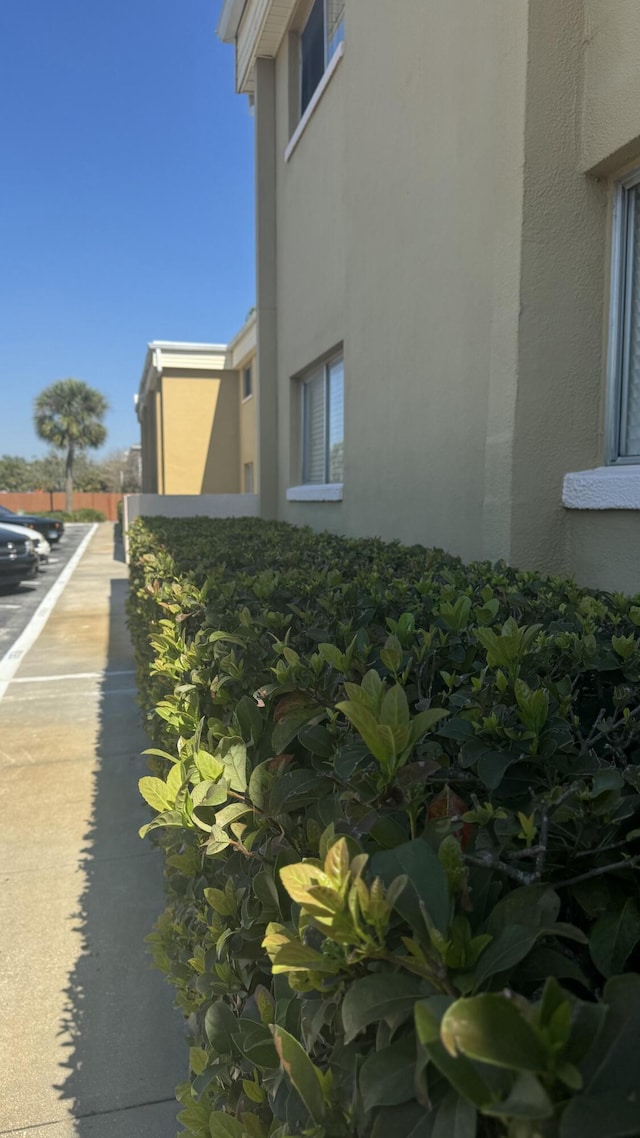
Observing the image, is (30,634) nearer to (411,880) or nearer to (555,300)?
(555,300)

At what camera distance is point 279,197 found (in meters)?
10.0

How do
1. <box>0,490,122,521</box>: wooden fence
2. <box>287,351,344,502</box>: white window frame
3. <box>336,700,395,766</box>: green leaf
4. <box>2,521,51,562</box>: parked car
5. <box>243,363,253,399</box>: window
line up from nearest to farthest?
<box>336,700,395,766</box>: green leaf, <box>287,351,344,502</box>: white window frame, <box>2,521,51,562</box>: parked car, <box>243,363,253,399</box>: window, <box>0,490,122,521</box>: wooden fence

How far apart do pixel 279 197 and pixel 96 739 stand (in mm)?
7301

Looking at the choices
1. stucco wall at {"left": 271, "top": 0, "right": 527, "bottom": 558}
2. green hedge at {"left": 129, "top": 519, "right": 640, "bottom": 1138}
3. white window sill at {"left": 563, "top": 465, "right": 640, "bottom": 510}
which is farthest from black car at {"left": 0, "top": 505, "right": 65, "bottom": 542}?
green hedge at {"left": 129, "top": 519, "right": 640, "bottom": 1138}

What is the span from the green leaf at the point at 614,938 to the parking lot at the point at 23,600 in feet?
33.2

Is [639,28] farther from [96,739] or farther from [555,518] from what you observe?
[96,739]

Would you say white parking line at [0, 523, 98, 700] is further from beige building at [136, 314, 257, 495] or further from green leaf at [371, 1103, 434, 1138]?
green leaf at [371, 1103, 434, 1138]

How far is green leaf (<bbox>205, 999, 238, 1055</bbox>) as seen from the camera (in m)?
1.55

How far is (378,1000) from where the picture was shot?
3.09ft

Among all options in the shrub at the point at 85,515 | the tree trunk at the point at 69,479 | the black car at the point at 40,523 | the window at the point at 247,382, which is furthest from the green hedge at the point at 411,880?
the tree trunk at the point at 69,479

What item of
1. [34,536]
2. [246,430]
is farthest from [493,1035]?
[246,430]

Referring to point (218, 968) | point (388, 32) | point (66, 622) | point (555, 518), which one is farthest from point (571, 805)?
point (66, 622)

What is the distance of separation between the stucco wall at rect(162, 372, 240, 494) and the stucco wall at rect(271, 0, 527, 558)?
47.8 feet

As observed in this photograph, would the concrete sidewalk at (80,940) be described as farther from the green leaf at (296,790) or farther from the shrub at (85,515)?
the shrub at (85,515)
